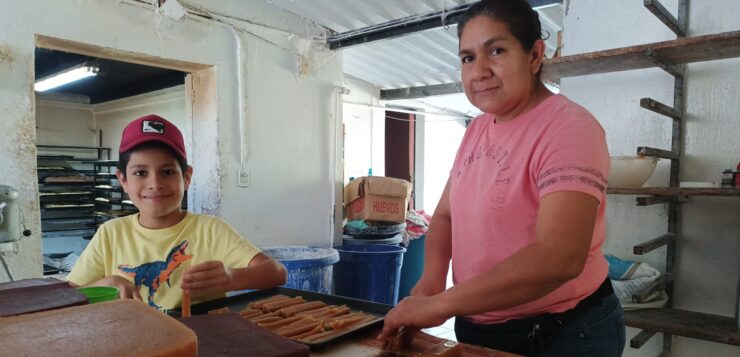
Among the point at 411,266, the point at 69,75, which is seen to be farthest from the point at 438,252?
the point at 69,75

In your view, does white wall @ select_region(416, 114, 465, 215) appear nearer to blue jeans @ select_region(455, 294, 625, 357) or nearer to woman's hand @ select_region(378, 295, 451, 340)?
blue jeans @ select_region(455, 294, 625, 357)

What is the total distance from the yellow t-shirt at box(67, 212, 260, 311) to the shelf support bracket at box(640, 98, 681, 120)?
1645mm

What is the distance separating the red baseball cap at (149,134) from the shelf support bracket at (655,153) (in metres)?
1.85

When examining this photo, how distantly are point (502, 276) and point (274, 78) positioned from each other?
3073 mm

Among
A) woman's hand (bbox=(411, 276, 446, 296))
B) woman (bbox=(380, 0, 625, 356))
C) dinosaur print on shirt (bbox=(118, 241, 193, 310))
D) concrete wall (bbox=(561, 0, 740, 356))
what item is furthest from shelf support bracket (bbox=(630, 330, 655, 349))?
dinosaur print on shirt (bbox=(118, 241, 193, 310))

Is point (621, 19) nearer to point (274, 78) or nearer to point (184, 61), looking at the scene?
point (274, 78)

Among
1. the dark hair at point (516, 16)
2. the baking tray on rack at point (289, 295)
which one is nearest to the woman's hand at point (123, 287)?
the baking tray on rack at point (289, 295)

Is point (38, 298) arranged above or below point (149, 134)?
below

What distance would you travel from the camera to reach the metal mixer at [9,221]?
2268 mm

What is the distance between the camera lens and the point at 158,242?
1.68 metres

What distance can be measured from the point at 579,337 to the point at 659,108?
1323 mm

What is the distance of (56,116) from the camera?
760 cm

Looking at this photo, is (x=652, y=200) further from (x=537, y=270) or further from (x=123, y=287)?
(x=123, y=287)

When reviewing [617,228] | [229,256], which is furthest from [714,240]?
[229,256]
